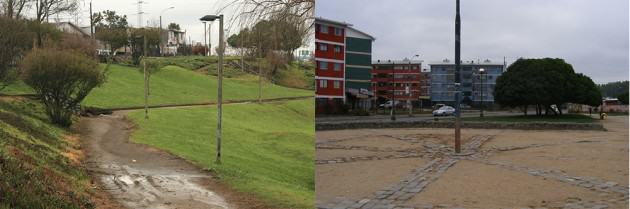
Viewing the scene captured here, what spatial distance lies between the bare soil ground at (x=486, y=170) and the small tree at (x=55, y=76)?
28590 millimetres

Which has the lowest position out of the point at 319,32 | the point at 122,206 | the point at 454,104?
the point at 122,206

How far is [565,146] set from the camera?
15.6 m

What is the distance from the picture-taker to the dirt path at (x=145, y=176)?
18.1 metres

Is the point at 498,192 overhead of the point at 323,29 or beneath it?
beneath

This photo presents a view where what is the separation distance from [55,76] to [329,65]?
35.3 metres

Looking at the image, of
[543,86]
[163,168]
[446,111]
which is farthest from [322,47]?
[163,168]

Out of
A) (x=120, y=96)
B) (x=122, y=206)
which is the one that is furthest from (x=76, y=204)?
(x=120, y=96)

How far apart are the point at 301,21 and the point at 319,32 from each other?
1882mm

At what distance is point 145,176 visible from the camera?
22234 millimetres

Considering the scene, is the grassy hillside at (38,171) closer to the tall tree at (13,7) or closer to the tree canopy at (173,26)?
the tall tree at (13,7)

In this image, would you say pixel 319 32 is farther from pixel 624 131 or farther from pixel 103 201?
pixel 103 201

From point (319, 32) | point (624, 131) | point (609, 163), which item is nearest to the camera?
point (319, 32)

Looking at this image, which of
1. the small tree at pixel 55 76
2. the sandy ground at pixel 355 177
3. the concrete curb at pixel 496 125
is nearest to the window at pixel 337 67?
the sandy ground at pixel 355 177

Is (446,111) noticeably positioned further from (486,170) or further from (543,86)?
(543,86)
